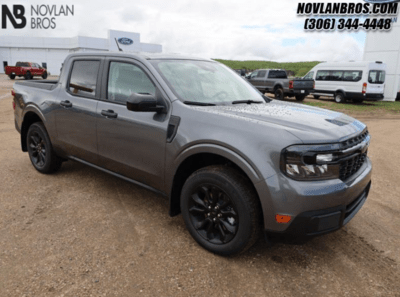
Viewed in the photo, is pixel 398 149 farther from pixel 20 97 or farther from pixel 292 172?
pixel 20 97

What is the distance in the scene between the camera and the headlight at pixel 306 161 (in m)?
2.48

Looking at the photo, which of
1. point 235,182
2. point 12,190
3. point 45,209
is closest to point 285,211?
point 235,182

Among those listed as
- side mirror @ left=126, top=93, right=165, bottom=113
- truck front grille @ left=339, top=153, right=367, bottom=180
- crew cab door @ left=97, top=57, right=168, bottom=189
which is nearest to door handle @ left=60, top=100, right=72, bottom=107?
crew cab door @ left=97, top=57, right=168, bottom=189

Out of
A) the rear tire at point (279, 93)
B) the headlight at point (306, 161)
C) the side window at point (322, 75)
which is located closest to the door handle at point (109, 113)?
the headlight at point (306, 161)

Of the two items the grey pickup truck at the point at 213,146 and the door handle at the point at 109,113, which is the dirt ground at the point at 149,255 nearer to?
the grey pickup truck at the point at 213,146

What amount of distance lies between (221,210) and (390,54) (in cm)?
2403

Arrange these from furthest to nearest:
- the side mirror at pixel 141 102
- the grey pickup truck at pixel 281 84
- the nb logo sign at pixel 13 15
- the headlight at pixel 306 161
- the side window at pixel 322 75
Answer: the nb logo sign at pixel 13 15
the side window at pixel 322 75
the grey pickup truck at pixel 281 84
the side mirror at pixel 141 102
the headlight at pixel 306 161

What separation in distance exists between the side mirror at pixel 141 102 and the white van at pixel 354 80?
57.5 ft

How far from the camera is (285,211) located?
2494mm

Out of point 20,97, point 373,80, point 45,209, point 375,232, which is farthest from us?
point 373,80

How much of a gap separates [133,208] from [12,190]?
5.76 feet

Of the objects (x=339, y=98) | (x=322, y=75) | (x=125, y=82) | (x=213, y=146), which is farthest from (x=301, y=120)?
(x=322, y=75)

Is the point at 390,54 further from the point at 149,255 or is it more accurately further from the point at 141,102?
the point at 149,255

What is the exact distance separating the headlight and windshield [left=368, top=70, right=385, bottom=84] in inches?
697
